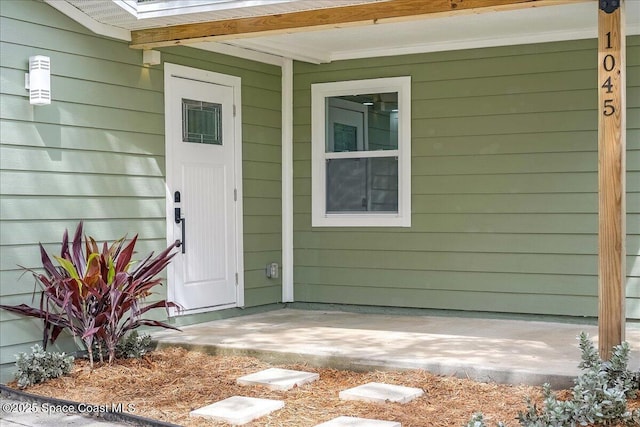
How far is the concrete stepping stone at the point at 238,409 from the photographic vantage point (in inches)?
157

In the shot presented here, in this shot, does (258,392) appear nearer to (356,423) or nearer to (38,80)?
(356,423)

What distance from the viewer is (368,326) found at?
6332 millimetres

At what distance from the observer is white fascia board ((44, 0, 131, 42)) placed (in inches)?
214

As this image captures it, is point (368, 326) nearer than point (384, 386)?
No

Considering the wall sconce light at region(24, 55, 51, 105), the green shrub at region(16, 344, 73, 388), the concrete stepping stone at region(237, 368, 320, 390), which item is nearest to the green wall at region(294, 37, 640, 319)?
the concrete stepping stone at region(237, 368, 320, 390)

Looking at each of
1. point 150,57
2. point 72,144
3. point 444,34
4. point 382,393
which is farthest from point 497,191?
point 72,144

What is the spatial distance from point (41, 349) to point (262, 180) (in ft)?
9.39

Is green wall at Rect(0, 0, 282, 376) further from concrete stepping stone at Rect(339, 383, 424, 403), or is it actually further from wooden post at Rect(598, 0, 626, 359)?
wooden post at Rect(598, 0, 626, 359)

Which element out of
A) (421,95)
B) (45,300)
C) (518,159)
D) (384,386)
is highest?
(421,95)

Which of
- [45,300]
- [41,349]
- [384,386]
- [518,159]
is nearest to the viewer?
[384,386]

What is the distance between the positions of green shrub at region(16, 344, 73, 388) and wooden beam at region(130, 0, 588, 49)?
238 centimetres

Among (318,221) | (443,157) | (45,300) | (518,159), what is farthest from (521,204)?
(45,300)

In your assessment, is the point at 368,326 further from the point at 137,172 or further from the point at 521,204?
the point at 137,172

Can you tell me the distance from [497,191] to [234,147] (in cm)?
231
